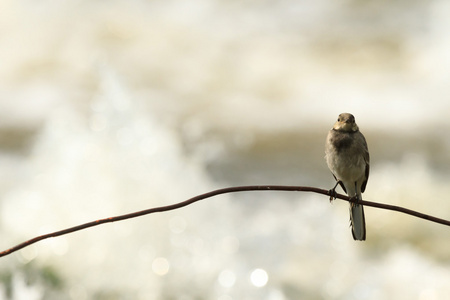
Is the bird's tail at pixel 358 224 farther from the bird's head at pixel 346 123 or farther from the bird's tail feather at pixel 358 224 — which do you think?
the bird's head at pixel 346 123


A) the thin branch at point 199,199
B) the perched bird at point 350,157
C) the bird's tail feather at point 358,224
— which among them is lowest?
the thin branch at point 199,199

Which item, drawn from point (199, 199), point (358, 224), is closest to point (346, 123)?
point (358, 224)

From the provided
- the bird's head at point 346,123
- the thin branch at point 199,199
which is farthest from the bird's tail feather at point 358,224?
the thin branch at point 199,199

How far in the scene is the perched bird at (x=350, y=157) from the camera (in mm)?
10523

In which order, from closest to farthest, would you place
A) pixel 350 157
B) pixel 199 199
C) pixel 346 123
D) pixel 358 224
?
1. pixel 199 199
2. pixel 358 224
3. pixel 346 123
4. pixel 350 157

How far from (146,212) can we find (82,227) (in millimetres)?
606

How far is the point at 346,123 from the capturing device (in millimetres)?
10680

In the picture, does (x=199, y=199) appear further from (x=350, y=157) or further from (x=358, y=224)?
(x=350, y=157)

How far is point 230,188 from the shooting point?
5.88 meters

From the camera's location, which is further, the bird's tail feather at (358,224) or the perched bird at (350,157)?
the perched bird at (350,157)

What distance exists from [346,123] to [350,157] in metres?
0.93

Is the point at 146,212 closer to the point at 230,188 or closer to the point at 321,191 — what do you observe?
the point at 230,188

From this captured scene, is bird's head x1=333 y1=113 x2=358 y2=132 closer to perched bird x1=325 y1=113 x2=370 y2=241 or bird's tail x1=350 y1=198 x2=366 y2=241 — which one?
perched bird x1=325 y1=113 x2=370 y2=241

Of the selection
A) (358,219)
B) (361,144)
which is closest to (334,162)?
(361,144)
